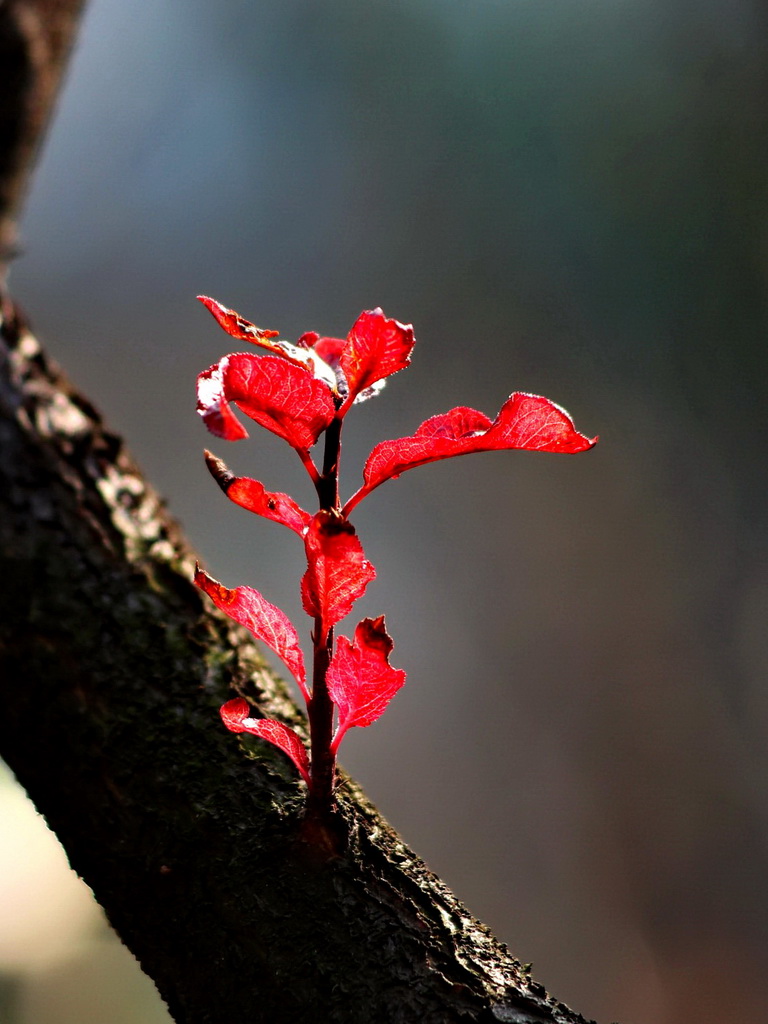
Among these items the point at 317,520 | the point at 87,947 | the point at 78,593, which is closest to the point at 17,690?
the point at 78,593

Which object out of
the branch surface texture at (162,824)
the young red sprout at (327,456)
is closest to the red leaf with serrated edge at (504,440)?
the young red sprout at (327,456)

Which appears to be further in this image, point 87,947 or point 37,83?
point 87,947

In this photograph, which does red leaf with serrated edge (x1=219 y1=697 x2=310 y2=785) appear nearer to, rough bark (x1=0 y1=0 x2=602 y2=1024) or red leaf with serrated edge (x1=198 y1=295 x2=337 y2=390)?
rough bark (x1=0 y1=0 x2=602 y2=1024)

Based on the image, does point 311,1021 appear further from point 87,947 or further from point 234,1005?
point 87,947

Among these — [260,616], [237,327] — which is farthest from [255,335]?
[260,616]

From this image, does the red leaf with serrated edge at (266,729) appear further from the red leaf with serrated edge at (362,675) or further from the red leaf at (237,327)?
the red leaf at (237,327)

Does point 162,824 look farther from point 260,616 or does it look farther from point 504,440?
point 504,440
